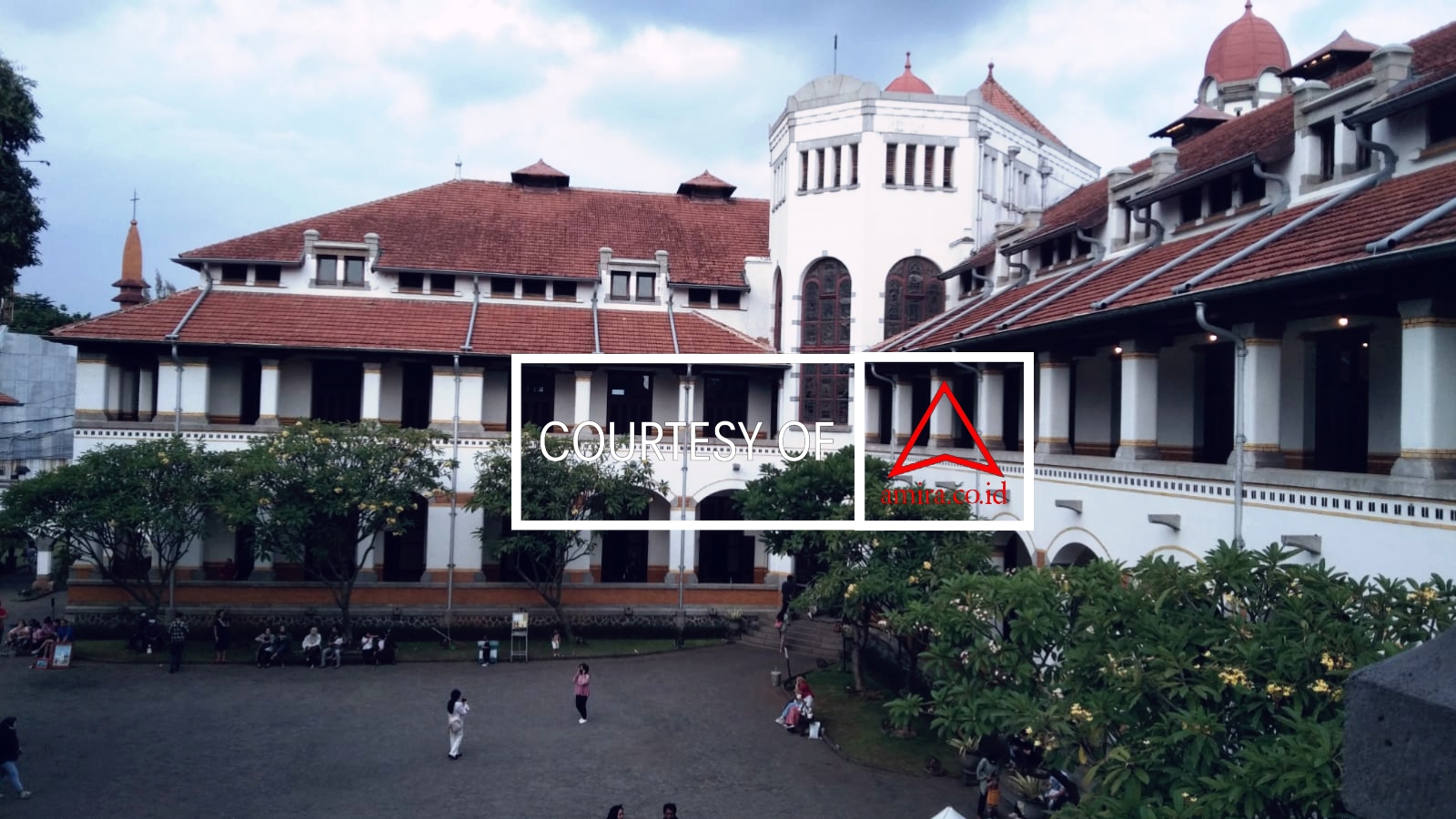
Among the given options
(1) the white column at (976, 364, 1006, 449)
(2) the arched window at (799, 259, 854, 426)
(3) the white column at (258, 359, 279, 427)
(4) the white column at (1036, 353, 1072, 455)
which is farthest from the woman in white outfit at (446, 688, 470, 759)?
(2) the arched window at (799, 259, 854, 426)

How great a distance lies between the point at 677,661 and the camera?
27.8 metres

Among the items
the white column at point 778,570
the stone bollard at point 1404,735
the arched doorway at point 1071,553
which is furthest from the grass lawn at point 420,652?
the stone bollard at point 1404,735

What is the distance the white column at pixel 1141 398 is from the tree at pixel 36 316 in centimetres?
5992

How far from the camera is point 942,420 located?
25.3m

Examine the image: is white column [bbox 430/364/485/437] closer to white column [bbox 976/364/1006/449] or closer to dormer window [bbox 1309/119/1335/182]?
white column [bbox 976/364/1006/449]

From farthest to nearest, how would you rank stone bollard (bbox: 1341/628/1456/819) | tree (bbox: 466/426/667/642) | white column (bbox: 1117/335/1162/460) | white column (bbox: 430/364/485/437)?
1. white column (bbox: 430/364/485/437)
2. tree (bbox: 466/426/667/642)
3. white column (bbox: 1117/335/1162/460)
4. stone bollard (bbox: 1341/628/1456/819)

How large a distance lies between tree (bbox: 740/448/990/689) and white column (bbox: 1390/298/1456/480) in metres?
7.25

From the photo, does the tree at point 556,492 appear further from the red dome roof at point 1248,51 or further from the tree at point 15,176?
the red dome roof at point 1248,51

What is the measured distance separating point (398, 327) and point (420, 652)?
10446 millimetres

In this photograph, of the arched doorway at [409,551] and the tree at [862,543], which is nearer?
the tree at [862,543]

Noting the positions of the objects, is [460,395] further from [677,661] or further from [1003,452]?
[1003,452]

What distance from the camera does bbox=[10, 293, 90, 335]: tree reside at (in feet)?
198

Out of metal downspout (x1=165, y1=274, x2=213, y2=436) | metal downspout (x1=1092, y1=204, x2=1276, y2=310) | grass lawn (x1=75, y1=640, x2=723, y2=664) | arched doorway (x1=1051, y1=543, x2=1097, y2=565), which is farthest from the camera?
metal downspout (x1=165, y1=274, x2=213, y2=436)

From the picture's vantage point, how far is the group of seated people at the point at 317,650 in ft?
85.6
